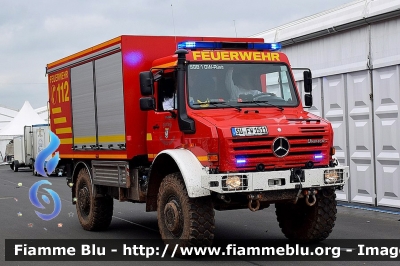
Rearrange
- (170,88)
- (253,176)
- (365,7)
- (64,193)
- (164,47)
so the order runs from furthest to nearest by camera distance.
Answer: (64,193) → (365,7) → (164,47) → (170,88) → (253,176)

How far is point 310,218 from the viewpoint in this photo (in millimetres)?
9352

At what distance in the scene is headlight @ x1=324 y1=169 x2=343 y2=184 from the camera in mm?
8633

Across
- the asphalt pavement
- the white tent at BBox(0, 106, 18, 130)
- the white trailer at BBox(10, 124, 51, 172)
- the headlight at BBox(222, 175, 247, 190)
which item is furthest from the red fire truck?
the white tent at BBox(0, 106, 18, 130)

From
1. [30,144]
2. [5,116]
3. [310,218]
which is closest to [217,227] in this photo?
[310,218]

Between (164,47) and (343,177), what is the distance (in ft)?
11.5

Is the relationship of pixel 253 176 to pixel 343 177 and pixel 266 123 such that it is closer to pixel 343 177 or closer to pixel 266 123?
pixel 266 123

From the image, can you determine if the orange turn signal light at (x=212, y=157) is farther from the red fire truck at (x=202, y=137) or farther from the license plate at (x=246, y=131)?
the license plate at (x=246, y=131)

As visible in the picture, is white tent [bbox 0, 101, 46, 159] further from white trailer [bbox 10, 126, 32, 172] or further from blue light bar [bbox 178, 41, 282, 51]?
blue light bar [bbox 178, 41, 282, 51]

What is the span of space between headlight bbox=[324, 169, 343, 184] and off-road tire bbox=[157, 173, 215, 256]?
153 cm

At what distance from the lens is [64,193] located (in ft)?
69.1

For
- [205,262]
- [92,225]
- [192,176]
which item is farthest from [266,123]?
[92,225]

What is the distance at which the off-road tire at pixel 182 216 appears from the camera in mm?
8320

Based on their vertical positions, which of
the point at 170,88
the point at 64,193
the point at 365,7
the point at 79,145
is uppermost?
the point at 365,7

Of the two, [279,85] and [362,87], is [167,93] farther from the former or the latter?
[362,87]
